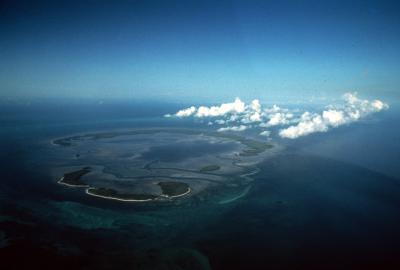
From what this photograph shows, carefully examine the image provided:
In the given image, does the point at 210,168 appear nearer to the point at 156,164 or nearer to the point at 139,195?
the point at 156,164

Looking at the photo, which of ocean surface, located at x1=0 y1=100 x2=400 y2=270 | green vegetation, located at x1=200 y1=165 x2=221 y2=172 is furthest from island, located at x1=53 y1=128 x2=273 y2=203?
ocean surface, located at x1=0 y1=100 x2=400 y2=270

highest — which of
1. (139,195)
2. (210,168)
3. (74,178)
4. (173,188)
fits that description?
(210,168)

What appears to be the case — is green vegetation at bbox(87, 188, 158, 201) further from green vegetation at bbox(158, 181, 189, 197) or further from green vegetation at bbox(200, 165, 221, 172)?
green vegetation at bbox(200, 165, 221, 172)

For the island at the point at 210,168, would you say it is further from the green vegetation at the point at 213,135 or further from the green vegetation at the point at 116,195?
the green vegetation at the point at 116,195

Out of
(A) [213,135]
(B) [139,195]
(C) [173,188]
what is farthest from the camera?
(A) [213,135]

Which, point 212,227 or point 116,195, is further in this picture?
point 116,195

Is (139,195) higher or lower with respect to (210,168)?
lower

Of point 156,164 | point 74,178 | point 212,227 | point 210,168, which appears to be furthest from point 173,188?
point 74,178
